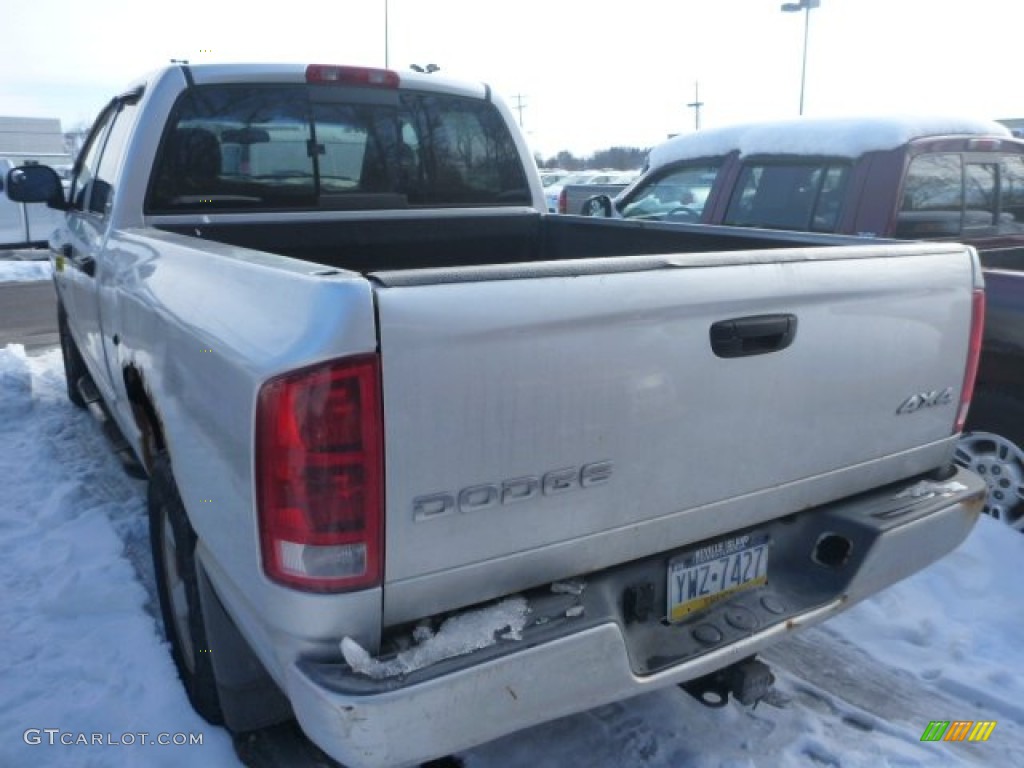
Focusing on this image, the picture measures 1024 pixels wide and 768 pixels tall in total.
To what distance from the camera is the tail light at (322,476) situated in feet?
5.68

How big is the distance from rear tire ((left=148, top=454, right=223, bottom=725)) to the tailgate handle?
5.07 feet

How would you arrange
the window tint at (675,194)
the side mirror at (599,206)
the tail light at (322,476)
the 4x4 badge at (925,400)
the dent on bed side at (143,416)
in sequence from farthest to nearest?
1. the side mirror at (599,206)
2. the window tint at (675,194)
3. the dent on bed side at (143,416)
4. the 4x4 badge at (925,400)
5. the tail light at (322,476)

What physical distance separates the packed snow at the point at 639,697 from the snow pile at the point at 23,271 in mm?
11033

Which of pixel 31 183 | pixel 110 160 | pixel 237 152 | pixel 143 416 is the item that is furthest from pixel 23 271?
pixel 143 416

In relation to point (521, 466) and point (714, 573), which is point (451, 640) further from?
point (714, 573)

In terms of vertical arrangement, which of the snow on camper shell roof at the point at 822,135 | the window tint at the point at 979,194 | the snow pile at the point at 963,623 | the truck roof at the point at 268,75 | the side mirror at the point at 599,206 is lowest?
the snow pile at the point at 963,623

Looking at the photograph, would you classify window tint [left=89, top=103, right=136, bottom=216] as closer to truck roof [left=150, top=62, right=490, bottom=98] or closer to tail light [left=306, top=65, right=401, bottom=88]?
truck roof [left=150, top=62, right=490, bottom=98]

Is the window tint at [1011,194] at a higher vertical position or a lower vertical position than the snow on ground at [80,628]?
higher

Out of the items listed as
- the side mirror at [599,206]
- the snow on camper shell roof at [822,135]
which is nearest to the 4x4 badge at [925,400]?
the snow on camper shell roof at [822,135]

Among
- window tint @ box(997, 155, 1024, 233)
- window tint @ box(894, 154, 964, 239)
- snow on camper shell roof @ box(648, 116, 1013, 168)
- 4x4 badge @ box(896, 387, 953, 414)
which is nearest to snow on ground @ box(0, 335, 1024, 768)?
4x4 badge @ box(896, 387, 953, 414)

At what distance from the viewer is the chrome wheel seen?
407 cm

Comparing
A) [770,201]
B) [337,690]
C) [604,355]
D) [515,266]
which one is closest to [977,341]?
[604,355]

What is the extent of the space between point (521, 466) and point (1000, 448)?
315 cm

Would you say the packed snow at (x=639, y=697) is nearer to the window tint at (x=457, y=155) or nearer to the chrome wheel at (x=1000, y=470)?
the chrome wheel at (x=1000, y=470)
